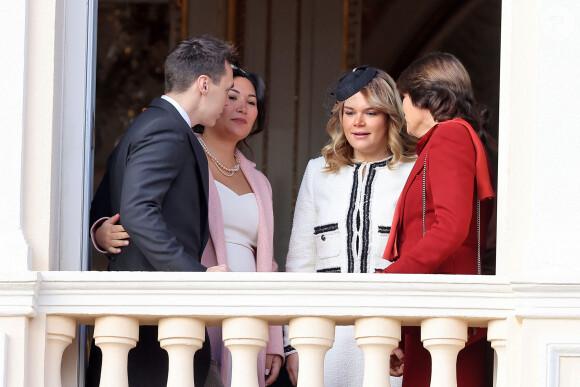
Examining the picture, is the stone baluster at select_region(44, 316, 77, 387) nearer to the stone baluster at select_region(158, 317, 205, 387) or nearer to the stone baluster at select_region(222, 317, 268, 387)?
the stone baluster at select_region(158, 317, 205, 387)

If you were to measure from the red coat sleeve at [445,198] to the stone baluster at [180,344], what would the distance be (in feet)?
2.39

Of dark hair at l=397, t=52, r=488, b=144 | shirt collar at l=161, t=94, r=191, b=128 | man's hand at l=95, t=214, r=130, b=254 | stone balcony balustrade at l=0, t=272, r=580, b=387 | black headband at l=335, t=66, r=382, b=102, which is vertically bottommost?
stone balcony balustrade at l=0, t=272, r=580, b=387

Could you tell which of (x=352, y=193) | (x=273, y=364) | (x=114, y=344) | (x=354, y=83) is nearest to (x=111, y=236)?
(x=114, y=344)

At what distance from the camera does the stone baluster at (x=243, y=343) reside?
414cm

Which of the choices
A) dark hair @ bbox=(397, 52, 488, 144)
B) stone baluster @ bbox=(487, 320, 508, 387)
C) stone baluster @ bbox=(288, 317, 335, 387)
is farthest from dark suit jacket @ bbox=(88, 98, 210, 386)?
stone baluster @ bbox=(487, 320, 508, 387)

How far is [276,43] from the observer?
7.95m

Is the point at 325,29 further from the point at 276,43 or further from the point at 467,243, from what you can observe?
the point at 467,243

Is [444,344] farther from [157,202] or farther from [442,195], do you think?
[157,202]

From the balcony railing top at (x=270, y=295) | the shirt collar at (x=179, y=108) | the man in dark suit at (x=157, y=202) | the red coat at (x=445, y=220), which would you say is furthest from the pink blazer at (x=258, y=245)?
the balcony railing top at (x=270, y=295)

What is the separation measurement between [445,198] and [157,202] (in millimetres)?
960

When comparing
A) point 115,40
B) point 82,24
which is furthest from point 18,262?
point 115,40

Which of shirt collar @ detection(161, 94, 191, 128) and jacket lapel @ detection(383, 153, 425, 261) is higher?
shirt collar @ detection(161, 94, 191, 128)

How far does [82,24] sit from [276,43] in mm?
3542

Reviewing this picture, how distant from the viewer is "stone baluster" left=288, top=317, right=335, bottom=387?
13.5 feet
